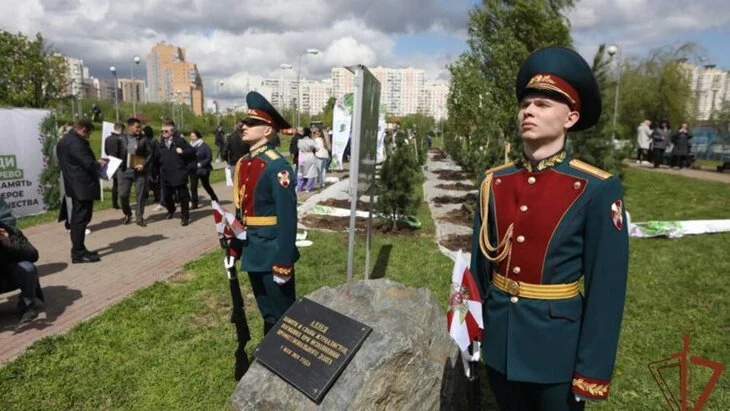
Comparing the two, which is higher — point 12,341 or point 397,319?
point 397,319

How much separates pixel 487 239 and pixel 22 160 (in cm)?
1097

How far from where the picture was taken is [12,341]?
451 centimetres

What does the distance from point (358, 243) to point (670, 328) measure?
15.8 ft

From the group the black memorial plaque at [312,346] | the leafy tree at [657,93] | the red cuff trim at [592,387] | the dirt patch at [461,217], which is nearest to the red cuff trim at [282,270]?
the black memorial plaque at [312,346]

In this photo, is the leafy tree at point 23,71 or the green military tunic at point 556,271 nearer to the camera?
the green military tunic at point 556,271

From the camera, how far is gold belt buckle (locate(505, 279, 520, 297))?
208 centimetres

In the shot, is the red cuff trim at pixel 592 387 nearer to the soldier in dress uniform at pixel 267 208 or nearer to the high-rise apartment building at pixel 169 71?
the soldier in dress uniform at pixel 267 208

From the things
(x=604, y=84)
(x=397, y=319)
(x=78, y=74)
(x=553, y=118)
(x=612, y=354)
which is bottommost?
(x=397, y=319)

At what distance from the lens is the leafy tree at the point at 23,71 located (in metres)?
25.0

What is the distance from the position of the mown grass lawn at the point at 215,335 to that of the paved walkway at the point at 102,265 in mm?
317

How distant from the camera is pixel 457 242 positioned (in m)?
8.60

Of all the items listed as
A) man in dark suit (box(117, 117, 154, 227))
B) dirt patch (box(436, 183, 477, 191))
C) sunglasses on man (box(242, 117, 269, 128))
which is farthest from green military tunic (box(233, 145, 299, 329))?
dirt patch (box(436, 183, 477, 191))

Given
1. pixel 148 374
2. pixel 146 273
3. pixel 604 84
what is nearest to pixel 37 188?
pixel 146 273

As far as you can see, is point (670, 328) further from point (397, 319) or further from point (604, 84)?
point (604, 84)
